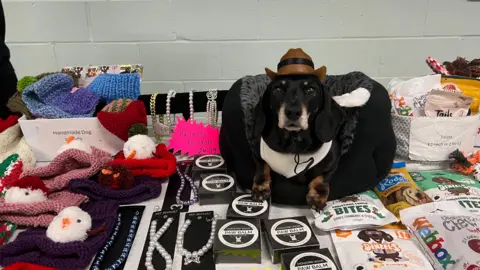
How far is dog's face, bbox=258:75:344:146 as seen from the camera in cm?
63

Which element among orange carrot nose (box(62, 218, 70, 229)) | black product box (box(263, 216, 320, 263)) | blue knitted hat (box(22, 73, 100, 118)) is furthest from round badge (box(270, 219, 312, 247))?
blue knitted hat (box(22, 73, 100, 118))

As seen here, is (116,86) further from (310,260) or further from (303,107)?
(310,260)

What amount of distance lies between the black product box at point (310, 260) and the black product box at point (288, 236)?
0.03ft

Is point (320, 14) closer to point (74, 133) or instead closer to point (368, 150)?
point (368, 150)

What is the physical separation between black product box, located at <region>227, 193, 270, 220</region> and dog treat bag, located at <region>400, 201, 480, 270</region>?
25 centimetres

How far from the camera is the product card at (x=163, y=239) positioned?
2.08 ft

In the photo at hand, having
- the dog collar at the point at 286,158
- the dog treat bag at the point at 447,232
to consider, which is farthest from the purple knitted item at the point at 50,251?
the dog treat bag at the point at 447,232

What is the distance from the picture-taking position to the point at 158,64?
1.35 meters

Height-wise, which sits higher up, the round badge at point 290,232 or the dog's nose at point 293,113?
the dog's nose at point 293,113

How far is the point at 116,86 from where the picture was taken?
0.96 m

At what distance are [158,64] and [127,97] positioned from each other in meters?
0.41

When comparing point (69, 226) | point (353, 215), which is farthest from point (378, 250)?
point (69, 226)

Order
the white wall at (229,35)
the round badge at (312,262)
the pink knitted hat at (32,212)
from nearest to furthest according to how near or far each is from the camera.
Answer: the round badge at (312,262), the pink knitted hat at (32,212), the white wall at (229,35)

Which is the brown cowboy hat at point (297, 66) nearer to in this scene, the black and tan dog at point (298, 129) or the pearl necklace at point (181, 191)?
the black and tan dog at point (298, 129)
